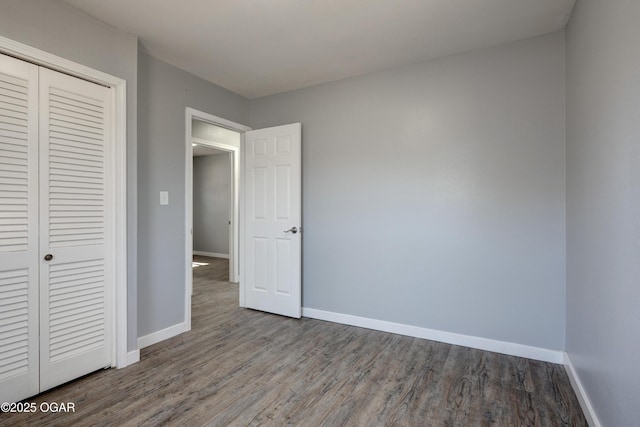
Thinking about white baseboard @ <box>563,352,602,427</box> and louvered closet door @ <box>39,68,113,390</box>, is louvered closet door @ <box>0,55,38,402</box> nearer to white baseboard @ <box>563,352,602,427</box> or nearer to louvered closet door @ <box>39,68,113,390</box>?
louvered closet door @ <box>39,68,113,390</box>

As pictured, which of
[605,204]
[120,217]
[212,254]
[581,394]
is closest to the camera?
[605,204]

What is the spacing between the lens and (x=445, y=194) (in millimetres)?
2859

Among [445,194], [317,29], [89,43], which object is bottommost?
[445,194]


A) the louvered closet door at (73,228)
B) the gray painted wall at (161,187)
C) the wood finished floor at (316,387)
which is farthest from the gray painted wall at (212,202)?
the louvered closet door at (73,228)

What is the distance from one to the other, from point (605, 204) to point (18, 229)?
10.8 feet

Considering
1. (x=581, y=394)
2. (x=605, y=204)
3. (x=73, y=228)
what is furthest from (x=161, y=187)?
(x=581, y=394)

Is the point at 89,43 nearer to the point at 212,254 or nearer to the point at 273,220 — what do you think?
the point at 273,220

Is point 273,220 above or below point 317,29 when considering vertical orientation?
below

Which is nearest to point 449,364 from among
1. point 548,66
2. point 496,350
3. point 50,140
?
point 496,350

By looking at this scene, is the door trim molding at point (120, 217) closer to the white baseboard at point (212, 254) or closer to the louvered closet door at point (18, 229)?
the louvered closet door at point (18, 229)

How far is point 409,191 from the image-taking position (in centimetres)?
301

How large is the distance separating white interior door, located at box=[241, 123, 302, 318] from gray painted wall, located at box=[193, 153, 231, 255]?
165 inches

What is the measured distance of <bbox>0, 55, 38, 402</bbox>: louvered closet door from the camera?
1.88 meters

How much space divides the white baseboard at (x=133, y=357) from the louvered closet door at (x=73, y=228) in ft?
0.42
